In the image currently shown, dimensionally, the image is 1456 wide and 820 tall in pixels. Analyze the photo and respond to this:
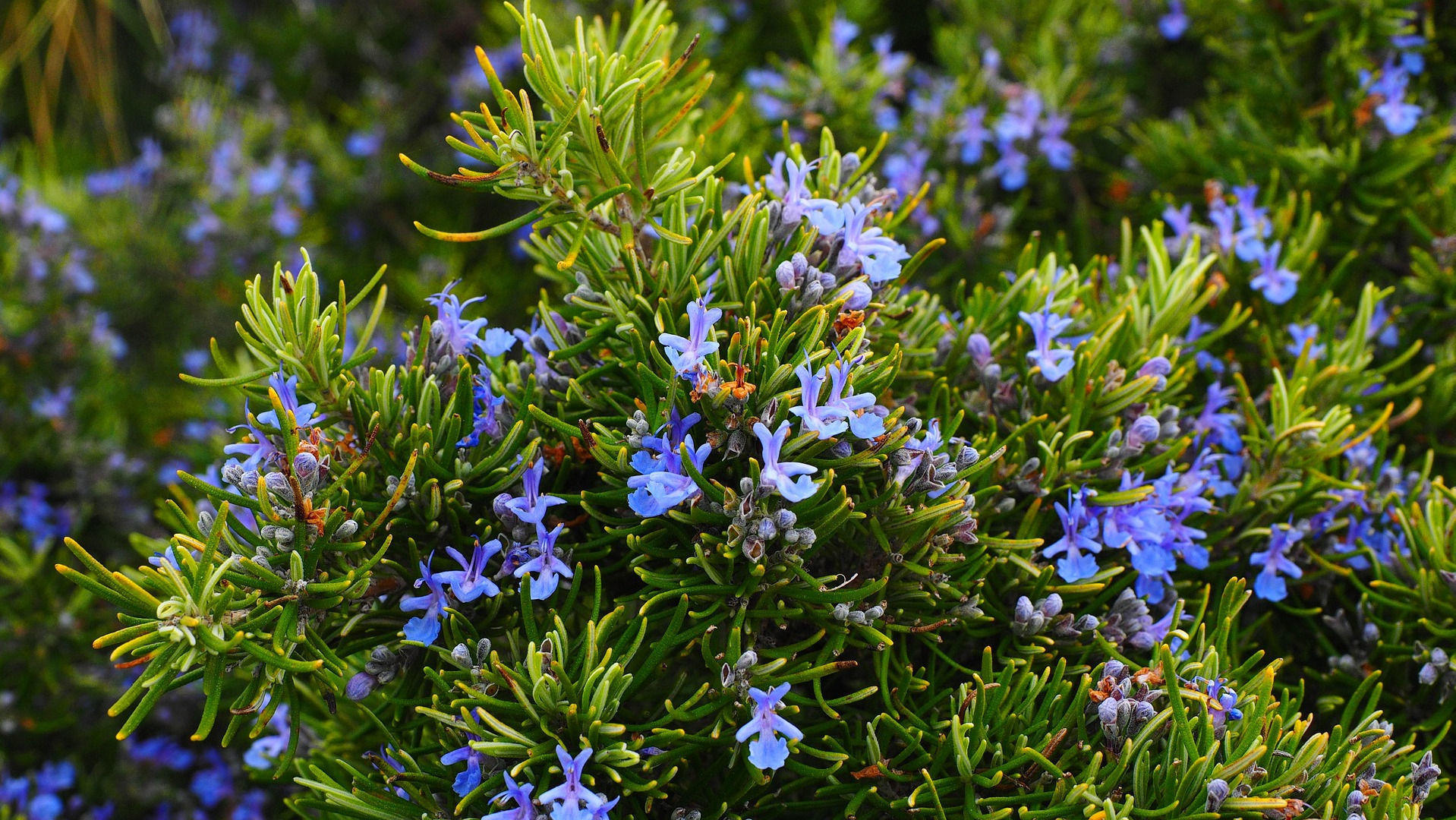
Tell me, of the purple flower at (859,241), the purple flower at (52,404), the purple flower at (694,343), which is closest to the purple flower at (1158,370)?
the purple flower at (859,241)

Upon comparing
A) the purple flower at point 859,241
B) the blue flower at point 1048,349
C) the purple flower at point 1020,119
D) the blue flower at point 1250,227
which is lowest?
the blue flower at point 1048,349

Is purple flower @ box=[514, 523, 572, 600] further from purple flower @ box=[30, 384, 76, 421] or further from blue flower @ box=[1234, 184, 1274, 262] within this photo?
purple flower @ box=[30, 384, 76, 421]

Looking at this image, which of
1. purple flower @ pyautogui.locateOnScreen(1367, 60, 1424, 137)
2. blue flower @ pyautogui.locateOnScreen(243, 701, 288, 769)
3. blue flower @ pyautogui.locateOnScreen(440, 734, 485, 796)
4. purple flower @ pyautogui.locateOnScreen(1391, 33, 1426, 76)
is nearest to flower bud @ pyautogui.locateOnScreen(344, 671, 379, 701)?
blue flower @ pyautogui.locateOnScreen(440, 734, 485, 796)

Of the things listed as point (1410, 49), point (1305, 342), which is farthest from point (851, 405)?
point (1410, 49)

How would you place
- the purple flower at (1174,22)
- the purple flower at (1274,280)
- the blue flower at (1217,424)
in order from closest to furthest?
1. the blue flower at (1217,424)
2. the purple flower at (1274,280)
3. the purple flower at (1174,22)

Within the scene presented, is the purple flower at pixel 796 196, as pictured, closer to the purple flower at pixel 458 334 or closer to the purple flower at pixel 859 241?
the purple flower at pixel 859 241

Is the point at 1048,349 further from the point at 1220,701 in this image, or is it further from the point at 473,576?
the point at 473,576
